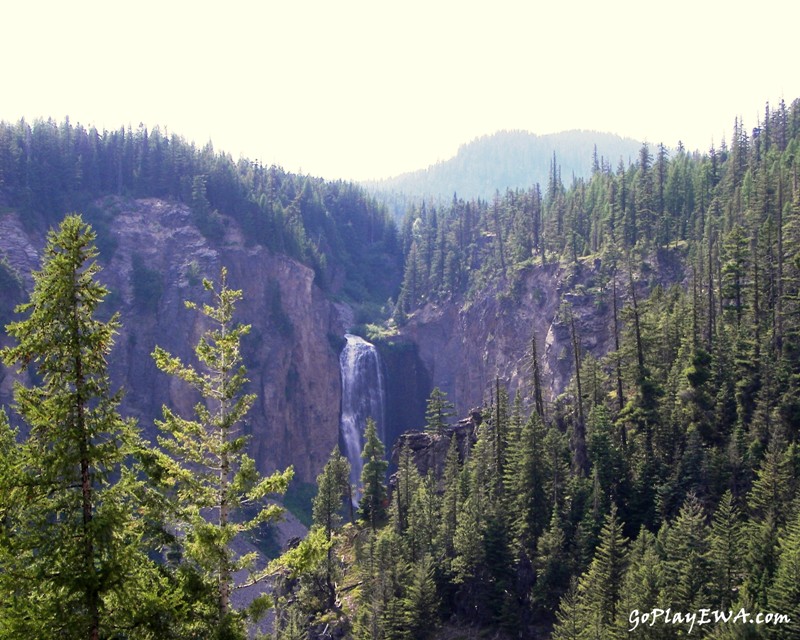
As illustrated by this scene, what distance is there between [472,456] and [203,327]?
66140mm

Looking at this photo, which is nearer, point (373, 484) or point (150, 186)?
point (373, 484)

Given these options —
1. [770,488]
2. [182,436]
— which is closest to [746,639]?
[770,488]

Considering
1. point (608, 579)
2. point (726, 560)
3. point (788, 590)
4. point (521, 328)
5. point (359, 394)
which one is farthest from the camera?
point (359, 394)

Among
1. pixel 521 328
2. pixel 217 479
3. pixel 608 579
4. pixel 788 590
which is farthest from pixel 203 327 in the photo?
pixel 217 479

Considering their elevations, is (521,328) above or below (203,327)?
below

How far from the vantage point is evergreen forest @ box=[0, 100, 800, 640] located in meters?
13.2

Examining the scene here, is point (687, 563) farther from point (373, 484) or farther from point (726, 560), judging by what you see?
point (373, 484)

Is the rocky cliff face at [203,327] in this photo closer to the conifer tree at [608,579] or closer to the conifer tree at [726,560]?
the conifer tree at [608,579]

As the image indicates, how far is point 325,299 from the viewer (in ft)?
458

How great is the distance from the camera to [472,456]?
64.9 m

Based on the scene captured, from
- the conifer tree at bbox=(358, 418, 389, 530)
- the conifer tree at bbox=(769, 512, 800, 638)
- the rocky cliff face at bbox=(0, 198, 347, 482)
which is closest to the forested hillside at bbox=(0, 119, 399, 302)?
the rocky cliff face at bbox=(0, 198, 347, 482)

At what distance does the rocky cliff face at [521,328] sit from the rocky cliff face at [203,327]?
A: 20.7 meters

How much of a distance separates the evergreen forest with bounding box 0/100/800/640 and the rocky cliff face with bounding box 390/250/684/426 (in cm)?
143

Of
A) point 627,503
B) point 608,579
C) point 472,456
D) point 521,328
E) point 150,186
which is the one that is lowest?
point 608,579
